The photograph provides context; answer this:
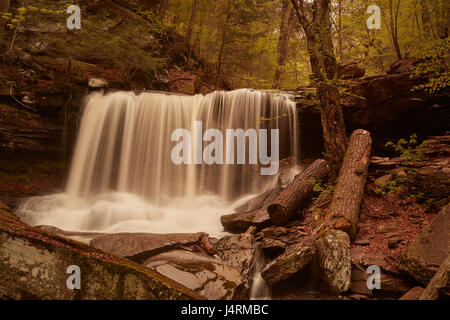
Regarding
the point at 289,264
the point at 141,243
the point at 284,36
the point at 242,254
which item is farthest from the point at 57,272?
the point at 284,36

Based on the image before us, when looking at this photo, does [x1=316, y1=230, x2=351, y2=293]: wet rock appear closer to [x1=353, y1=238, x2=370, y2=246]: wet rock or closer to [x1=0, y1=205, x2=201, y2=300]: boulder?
[x1=353, y1=238, x2=370, y2=246]: wet rock

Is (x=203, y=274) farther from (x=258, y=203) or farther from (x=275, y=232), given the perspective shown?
(x=258, y=203)

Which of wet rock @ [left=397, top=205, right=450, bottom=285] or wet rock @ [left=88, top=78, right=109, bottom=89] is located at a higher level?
wet rock @ [left=88, top=78, right=109, bottom=89]

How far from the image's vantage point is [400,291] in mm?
3279

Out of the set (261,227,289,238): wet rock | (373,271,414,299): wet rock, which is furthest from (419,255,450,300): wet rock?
(261,227,289,238): wet rock

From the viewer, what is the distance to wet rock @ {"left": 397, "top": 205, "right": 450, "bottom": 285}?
121 inches

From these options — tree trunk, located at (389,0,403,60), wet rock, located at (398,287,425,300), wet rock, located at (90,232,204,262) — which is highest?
tree trunk, located at (389,0,403,60)

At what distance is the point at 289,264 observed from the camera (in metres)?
3.80

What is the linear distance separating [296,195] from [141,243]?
374cm

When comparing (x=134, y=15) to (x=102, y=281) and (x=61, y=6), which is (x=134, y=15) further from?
(x=102, y=281)

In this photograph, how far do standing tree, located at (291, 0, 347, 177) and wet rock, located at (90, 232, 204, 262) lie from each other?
12.7 feet

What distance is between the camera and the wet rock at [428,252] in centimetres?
308
